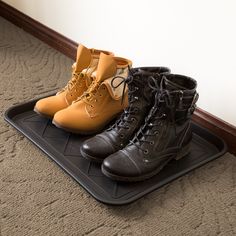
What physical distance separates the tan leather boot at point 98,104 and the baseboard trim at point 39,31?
0.56 meters

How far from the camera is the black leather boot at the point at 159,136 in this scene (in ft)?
3.12

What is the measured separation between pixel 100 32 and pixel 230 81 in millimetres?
574

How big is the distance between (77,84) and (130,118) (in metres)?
0.21

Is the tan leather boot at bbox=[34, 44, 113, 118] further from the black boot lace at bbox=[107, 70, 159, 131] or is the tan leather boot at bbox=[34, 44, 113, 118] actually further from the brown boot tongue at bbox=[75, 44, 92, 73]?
the black boot lace at bbox=[107, 70, 159, 131]

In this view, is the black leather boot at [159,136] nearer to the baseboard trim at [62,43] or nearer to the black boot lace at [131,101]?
the black boot lace at [131,101]

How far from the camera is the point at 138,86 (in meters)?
1.00

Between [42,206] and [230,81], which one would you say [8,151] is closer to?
[42,206]

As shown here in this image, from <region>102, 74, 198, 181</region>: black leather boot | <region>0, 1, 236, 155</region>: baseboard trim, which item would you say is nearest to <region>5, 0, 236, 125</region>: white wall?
<region>0, 1, 236, 155</region>: baseboard trim

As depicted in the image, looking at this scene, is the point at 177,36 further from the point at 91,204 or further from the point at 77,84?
the point at 91,204

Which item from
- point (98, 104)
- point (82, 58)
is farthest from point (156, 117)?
point (82, 58)

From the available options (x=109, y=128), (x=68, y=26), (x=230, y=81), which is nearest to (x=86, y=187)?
(x=109, y=128)

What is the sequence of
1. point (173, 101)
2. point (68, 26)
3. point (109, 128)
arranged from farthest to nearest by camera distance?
point (68, 26) < point (109, 128) < point (173, 101)

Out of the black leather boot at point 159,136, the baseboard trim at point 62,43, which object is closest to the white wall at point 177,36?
the baseboard trim at point 62,43

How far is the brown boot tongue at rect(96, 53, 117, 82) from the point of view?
107 cm
